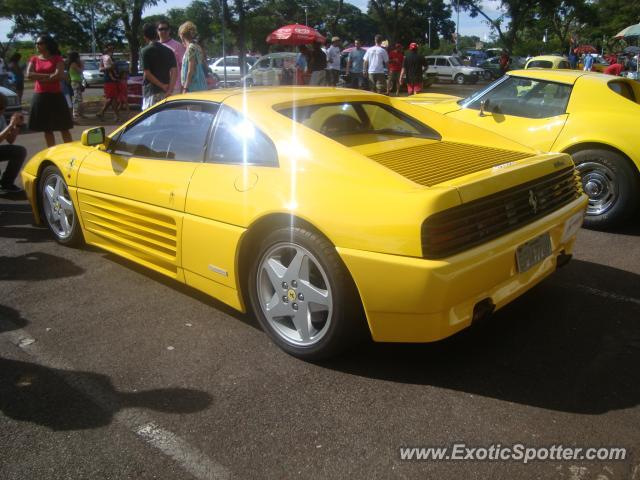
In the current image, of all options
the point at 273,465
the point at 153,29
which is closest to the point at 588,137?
the point at 273,465

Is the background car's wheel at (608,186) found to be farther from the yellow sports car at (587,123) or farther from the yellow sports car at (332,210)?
the yellow sports car at (332,210)

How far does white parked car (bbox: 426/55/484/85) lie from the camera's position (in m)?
35.0

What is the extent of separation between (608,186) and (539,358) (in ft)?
9.86

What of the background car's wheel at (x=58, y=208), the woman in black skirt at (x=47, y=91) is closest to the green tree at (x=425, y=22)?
the woman in black skirt at (x=47, y=91)

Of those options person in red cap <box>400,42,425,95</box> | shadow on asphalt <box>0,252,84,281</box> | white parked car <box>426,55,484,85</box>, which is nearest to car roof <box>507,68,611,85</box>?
shadow on asphalt <box>0,252,84,281</box>

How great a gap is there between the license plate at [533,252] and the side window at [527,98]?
3027 mm

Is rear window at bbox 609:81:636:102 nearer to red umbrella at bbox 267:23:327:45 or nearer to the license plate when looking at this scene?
the license plate

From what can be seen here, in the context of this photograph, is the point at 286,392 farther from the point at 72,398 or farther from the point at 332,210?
the point at 72,398

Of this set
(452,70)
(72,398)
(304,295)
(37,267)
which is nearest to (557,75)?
(304,295)

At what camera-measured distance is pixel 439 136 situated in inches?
154

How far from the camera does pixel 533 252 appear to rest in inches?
115

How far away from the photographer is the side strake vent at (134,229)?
3553mm

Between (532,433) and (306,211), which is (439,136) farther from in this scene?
(532,433)

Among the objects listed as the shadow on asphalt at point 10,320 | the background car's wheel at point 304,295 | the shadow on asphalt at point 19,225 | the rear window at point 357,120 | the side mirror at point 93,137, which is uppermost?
the rear window at point 357,120
